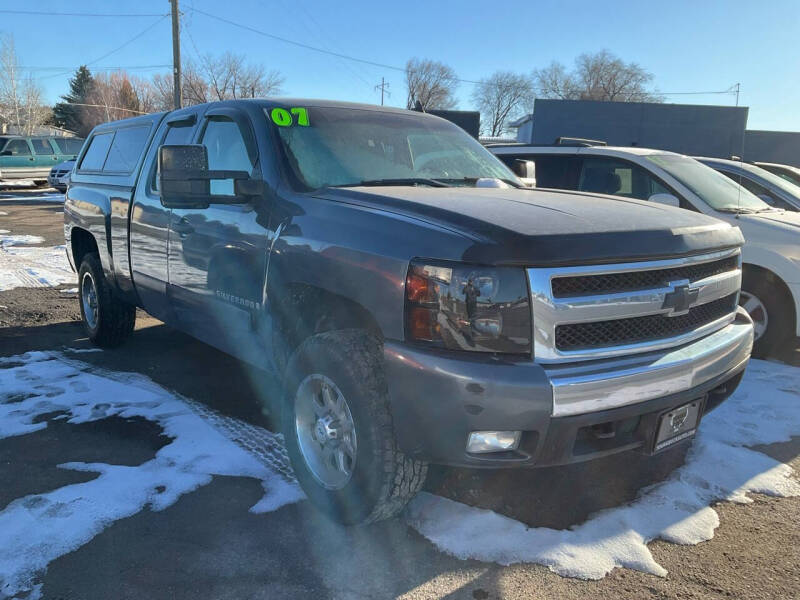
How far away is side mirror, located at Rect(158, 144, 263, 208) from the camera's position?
3.00 m

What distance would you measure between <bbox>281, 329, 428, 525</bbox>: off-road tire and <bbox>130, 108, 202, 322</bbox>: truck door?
187 centimetres

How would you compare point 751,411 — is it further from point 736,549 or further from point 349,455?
point 349,455

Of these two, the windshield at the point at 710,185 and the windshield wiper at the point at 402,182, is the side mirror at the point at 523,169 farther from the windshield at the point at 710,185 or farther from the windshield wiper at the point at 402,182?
the windshield at the point at 710,185

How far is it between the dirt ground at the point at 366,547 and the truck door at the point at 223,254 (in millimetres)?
754

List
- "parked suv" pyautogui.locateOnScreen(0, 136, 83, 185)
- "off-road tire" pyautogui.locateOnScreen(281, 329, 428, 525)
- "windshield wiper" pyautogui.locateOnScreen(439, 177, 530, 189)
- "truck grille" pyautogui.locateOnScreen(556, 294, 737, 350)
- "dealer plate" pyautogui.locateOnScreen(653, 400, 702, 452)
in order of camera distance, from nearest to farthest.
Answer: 1. "truck grille" pyautogui.locateOnScreen(556, 294, 737, 350)
2. "off-road tire" pyautogui.locateOnScreen(281, 329, 428, 525)
3. "dealer plate" pyautogui.locateOnScreen(653, 400, 702, 452)
4. "windshield wiper" pyautogui.locateOnScreen(439, 177, 530, 189)
5. "parked suv" pyautogui.locateOnScreen(0, 136, 83, 185)

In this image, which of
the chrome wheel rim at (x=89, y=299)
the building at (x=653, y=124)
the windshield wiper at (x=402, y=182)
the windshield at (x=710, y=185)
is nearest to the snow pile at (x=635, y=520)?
the windshield wiper at (x=402, y=182)

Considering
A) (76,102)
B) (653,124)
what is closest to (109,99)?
(76,102)

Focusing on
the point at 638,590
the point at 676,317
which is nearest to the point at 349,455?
the point at 638,590

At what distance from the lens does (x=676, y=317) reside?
2613 mm

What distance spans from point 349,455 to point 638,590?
1.24 m

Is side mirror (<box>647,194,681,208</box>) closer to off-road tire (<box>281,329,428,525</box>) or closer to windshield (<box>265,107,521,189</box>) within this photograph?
windshield (<box>265,107,521,189</box>)

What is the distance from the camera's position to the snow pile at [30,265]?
7.99m

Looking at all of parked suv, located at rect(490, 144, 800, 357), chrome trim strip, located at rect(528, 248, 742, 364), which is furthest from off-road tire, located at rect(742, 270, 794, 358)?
chrome trim strip, located at rect(528, 248, 742, 364)

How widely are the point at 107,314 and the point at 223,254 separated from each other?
2.34m
